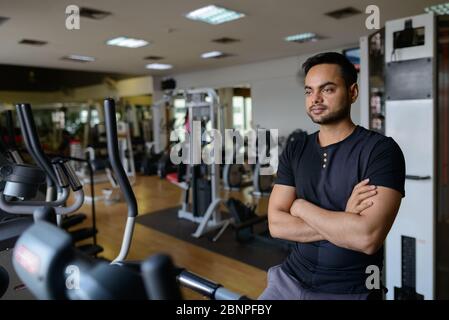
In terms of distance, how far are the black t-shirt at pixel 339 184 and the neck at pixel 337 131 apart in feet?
0.06

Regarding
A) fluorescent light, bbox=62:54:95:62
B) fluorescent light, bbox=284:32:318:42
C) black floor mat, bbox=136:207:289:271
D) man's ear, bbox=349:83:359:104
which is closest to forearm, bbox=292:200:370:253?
man's ear, bbox=349:83:359:104

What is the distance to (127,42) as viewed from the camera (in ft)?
19.6

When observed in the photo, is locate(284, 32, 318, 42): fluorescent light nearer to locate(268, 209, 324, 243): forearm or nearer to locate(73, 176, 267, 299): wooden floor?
locate(73, 176, 267, 299): wooden floor

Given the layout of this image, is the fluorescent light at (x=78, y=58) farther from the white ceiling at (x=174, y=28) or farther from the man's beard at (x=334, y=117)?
the man's beard at (x=334, y=117)

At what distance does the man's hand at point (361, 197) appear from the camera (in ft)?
3.50

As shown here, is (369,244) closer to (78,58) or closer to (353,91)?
(353,91)

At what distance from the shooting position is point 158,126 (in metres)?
10.2

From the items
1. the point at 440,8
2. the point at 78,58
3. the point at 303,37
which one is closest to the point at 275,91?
the point at 303,37

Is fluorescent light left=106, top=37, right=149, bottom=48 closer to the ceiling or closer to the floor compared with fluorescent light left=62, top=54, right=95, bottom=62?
closer to the floor

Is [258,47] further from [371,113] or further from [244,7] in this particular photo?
[371,113]

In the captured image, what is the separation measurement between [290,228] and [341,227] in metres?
0.20

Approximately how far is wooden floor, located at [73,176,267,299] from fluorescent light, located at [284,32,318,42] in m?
2.67

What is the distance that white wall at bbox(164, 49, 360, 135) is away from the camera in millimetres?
7340

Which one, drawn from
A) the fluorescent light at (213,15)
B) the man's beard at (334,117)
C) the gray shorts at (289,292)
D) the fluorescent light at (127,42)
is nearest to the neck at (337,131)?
the man's beard at (334,117)
